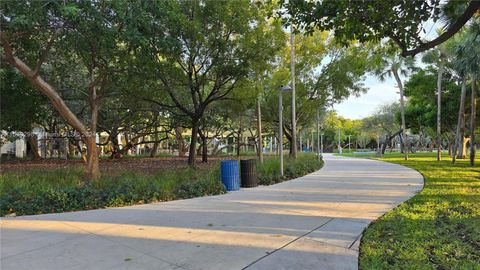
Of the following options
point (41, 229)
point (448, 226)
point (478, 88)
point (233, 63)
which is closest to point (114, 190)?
point (41, 229)

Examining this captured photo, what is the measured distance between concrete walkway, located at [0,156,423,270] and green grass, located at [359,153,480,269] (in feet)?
1.03

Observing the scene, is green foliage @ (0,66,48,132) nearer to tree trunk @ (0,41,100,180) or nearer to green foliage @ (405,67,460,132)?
tree trunk @ (0,41,100,180)

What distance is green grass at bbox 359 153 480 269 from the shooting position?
4.70 m

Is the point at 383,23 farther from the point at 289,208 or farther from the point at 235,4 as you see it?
the point at 235,4

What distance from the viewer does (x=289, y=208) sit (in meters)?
8.33

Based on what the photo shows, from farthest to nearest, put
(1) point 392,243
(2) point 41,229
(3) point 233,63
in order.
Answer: (3) point 233,63, (2) point 41,229, (1) point 392,243

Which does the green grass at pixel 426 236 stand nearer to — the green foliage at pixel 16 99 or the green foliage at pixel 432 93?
the green foliage at pixel 16 99

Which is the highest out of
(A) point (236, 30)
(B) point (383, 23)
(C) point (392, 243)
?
(A) point (236, 30)

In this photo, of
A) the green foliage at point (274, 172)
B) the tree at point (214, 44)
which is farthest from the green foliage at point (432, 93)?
the tree at point (214, 44)

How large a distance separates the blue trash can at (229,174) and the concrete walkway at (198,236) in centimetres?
167

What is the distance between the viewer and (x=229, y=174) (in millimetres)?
11023

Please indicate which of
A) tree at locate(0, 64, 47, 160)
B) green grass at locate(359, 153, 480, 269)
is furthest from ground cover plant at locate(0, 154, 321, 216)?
tree at locate(0, 64, 47, 160)

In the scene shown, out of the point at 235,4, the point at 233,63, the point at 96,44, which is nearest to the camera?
the point at 96,44

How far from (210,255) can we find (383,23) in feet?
19.7
